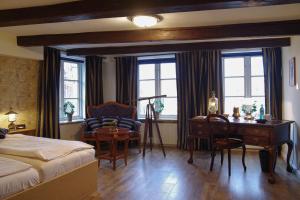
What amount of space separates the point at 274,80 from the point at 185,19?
9.02 ft

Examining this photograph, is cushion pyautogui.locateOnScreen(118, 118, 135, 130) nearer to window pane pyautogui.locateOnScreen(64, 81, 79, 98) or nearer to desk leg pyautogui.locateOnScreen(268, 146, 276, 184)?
window pane pyautogui.locateOnScreen(64, 81, 79, 98)

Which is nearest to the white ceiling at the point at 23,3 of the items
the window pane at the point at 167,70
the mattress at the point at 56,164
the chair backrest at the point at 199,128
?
the mattress at the point at 56,164

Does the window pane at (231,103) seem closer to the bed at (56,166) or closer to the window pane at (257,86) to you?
the window pane at (257,86)

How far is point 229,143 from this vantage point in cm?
413

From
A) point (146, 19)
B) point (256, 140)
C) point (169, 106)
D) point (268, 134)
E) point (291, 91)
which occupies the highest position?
point (146, 19)

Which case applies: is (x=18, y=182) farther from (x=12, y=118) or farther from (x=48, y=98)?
(x=48, y=98)

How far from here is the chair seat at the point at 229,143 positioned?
162 inches

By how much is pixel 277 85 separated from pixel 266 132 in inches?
71.1

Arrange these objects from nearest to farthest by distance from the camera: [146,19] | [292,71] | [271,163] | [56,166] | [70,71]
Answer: [56,166], [146,19], [271,163], [292,71], [70,71]

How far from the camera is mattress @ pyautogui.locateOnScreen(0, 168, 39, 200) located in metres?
2.11

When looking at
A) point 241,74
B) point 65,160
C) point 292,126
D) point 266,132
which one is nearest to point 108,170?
point 65,160

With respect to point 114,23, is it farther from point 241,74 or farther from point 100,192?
point 241,74

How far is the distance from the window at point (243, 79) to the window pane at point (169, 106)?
119 centimetres

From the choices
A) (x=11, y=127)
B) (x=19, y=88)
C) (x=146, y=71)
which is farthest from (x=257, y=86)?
(x=11, y=127)
